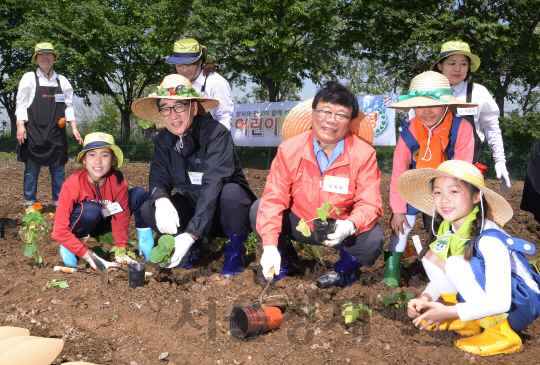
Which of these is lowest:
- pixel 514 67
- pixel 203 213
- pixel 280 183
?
pixel 203 213

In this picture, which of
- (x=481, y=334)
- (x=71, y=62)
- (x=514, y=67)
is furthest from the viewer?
(x=71, y=62)

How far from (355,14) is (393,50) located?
1.68 meters

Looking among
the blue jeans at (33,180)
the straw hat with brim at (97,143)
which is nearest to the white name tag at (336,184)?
the straw hat with brim at (97,143)

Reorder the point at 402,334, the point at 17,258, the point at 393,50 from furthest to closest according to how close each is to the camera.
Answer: the point at 393,50 → the point at 17,258 → the point at 402,334

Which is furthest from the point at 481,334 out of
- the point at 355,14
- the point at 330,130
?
the point at 355,14

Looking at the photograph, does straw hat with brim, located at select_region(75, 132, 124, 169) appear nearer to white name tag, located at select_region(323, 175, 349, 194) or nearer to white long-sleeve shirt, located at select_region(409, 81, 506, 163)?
white name tag, located at select_region(323, 175, 349, 194)

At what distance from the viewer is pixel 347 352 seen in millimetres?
2004

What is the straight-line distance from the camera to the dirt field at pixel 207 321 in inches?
77.9

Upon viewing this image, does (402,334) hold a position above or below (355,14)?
below

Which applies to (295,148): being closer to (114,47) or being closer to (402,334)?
(402,334)

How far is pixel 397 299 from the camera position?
94.3 inches

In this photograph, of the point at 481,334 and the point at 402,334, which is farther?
the point at 402,334

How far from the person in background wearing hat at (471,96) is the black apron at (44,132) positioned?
14.1ft

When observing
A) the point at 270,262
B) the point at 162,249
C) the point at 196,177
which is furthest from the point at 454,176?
the point at 196,177
